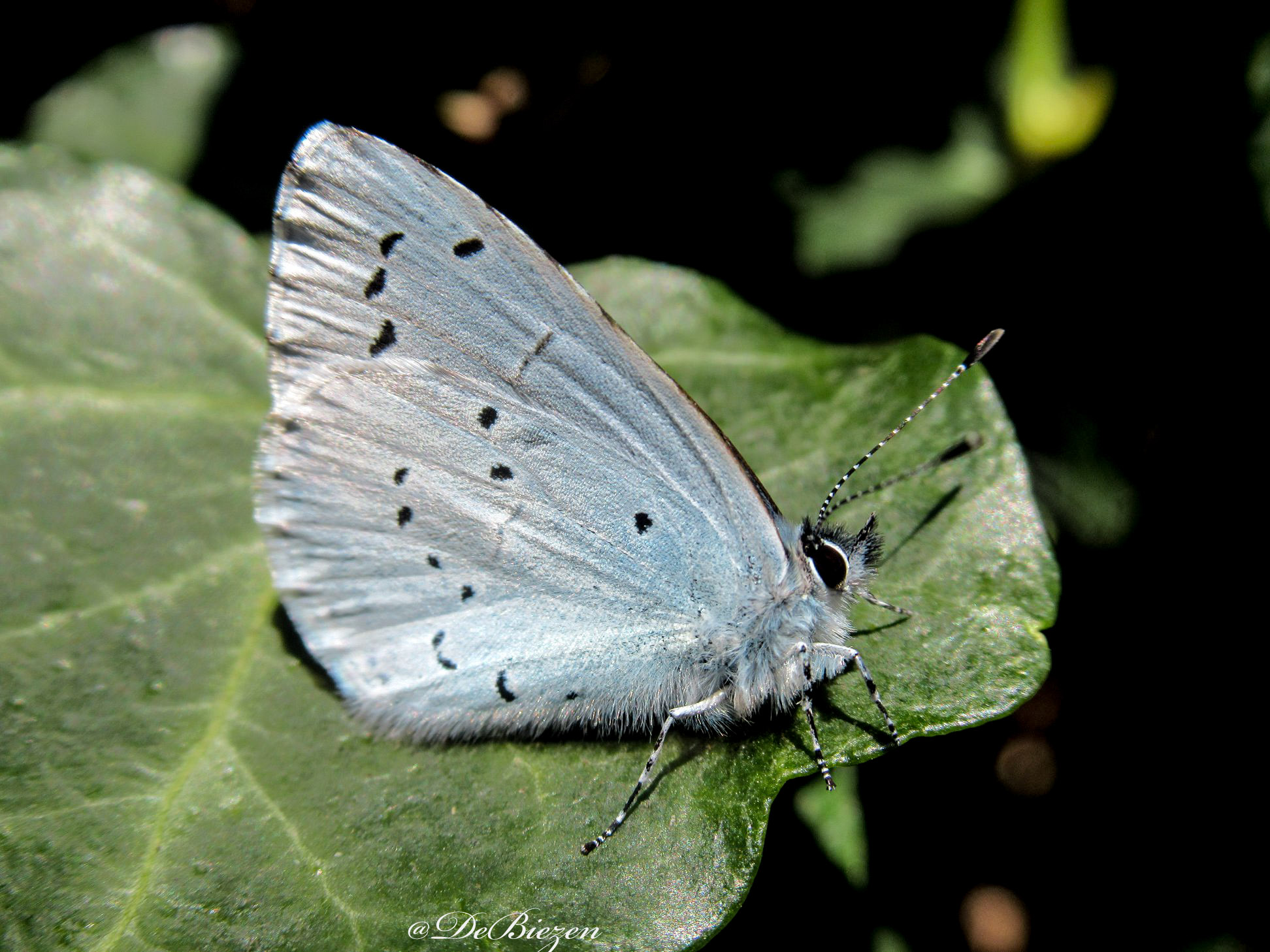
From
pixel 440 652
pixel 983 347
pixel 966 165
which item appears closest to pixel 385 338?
pixel 440 652

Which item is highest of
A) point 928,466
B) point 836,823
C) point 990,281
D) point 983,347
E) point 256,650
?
point 990,281

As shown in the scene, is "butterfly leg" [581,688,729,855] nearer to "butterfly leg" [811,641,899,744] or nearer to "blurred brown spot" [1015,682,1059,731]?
"butterfly leg" [811,641,899,744]

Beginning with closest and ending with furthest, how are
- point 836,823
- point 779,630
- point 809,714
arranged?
point 809,714
point 779,630
point 836,823

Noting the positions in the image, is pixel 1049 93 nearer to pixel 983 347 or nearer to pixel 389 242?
pixel 983 347

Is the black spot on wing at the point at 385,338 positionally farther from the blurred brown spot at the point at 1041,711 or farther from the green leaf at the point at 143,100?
the blurred brown spot at the point at 1041,711

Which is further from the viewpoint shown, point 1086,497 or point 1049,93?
point 1049,93

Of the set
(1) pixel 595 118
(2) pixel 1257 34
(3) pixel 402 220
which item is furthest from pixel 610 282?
(2) pixel 1257 34
